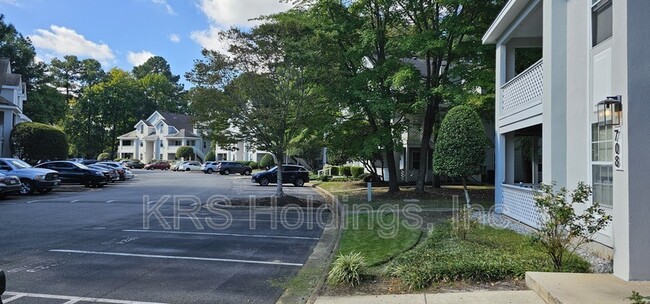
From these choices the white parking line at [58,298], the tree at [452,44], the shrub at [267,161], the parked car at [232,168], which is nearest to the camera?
the white parking line at [58,298]

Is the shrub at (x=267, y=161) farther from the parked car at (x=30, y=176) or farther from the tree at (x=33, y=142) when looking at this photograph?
the parked car at (x=30, y=176)

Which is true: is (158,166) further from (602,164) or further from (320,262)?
(602,164)

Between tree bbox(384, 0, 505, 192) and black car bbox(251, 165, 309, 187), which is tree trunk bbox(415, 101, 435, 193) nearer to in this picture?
tree bbox(384, 0, 505, 192)

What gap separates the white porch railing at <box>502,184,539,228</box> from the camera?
10727 mm

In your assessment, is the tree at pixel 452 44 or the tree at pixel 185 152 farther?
the tree at pixel 185 152

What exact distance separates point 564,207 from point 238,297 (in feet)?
15.8

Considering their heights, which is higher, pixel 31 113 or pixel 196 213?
pixel 31 113

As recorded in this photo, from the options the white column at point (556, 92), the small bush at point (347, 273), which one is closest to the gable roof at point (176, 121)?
the white column at point (556, 92)

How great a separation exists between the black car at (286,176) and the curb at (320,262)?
1722 cm

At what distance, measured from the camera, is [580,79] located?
27.9 ft

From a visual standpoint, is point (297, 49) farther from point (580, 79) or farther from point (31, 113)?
point (31, 113)

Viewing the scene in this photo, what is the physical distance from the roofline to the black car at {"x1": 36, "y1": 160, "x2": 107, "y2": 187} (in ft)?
79.0

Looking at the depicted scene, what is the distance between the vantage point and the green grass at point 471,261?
631 centimetres

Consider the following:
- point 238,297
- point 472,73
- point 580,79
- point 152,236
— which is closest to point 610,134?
point 580,79
